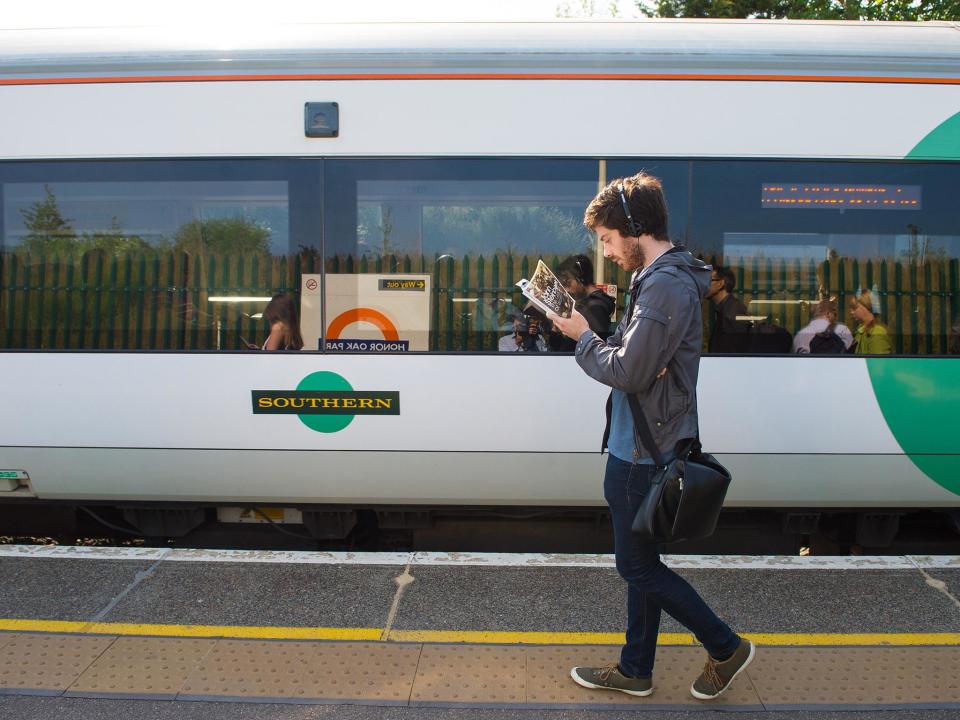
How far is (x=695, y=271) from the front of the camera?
8.02 feet

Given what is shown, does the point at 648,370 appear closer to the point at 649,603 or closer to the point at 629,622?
the point at 649,603

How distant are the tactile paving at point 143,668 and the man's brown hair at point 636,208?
2.33 metres

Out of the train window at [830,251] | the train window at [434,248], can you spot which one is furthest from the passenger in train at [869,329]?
the train window at [434,248]

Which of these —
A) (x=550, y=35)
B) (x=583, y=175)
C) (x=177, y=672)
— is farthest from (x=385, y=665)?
(x=550, y=35)

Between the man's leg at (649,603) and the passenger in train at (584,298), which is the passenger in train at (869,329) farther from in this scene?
the man's leg at (649,603)

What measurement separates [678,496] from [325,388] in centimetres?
220

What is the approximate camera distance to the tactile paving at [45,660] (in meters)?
2.82

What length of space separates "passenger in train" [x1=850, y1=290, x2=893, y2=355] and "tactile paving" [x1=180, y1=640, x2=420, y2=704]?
2803 mm

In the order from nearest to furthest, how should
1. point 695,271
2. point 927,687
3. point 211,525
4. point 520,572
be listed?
point 695,271, point 927,687, point 520,572, point 211,525

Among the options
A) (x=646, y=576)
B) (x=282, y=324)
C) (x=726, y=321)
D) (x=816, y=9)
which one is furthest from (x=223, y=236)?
(x=816, y=9)

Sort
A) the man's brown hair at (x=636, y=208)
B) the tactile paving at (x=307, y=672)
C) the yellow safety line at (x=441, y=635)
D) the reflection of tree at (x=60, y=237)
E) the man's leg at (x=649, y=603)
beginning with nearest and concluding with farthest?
the man's brown hair at (x=636, y=208)
the man's leg at (x=649, y=603)
the tactile paving at (x=307, y=672)
the yellow safety line at (x=441, y=635)
the reflection of tree at (x=60, y=237)

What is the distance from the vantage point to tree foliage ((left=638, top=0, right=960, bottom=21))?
14.9 meters

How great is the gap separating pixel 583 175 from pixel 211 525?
311 centimetres

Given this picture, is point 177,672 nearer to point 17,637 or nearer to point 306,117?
point 17,637
